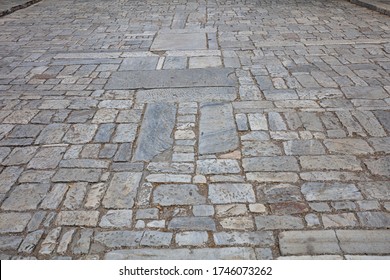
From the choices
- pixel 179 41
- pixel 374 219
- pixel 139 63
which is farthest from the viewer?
pixel 179 41

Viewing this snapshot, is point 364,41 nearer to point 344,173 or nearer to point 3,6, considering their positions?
point 344,173

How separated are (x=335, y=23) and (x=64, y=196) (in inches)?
270

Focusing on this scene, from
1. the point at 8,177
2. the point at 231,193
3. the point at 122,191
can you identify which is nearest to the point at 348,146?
the point at 231,193

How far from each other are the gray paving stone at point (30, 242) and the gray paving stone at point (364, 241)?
6.52 ft

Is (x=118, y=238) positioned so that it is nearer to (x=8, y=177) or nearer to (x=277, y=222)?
(x=277, y=222)

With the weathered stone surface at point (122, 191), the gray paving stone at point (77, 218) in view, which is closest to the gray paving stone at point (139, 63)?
the weathered stone surface at point (122, 191)

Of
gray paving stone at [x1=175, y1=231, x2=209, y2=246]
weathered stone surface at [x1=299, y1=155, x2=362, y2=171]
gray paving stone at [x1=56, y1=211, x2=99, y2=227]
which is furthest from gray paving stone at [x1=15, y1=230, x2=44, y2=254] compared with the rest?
weathered stone surface at [x1=299, y1=155, x2=362, y2=171]

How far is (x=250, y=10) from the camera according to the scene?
909cm

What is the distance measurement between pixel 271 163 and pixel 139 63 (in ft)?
10.6

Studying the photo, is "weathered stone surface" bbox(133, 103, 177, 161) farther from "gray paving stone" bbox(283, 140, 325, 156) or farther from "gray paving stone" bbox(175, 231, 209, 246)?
"gray paving stone" bbox(283, 140, 325, 156)

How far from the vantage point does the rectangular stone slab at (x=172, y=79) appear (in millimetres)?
4668

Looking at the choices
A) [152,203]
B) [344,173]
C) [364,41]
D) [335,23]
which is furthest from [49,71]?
[335,23]

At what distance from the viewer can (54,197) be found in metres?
2.71

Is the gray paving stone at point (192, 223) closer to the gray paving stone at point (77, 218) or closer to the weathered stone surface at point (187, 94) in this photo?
the gray paving stone at point (77, 218)
